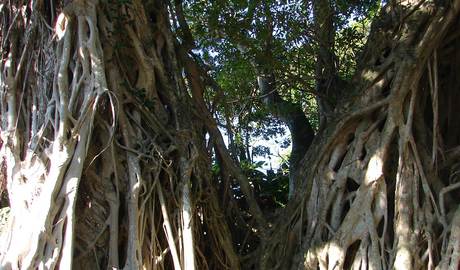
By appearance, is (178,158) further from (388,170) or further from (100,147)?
(388,170)

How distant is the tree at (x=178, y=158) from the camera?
9.71 feet

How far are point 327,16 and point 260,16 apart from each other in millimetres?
465

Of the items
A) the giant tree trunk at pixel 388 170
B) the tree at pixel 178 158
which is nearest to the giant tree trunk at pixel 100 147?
the tree at pixel 178 158

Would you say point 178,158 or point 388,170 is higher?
point 178,158

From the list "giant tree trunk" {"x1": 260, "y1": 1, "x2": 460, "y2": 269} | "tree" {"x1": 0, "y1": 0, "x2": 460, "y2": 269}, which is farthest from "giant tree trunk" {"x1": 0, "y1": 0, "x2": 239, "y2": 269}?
"giant tree trunk" {"x1": 260, "y1": 1, "x2": 460, "y2": 269}

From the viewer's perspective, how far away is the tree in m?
2.96

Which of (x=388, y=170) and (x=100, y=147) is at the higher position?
(x=100, y=147)

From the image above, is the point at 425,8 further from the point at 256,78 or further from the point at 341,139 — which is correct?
the point at 256,78

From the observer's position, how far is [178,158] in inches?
131

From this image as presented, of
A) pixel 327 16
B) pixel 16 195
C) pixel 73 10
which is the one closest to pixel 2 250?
pixel 16 195

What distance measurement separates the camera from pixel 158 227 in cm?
320

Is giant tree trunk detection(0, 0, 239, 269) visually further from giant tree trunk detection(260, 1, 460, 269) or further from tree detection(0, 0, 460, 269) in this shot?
giant tree trunk detection(260, 1, 460, 269)

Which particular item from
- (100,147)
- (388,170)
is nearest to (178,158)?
(100,147)

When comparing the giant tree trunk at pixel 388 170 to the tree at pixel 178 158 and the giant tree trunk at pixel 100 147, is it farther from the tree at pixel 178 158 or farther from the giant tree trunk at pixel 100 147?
the giant tree trunk at pixel 100 147
